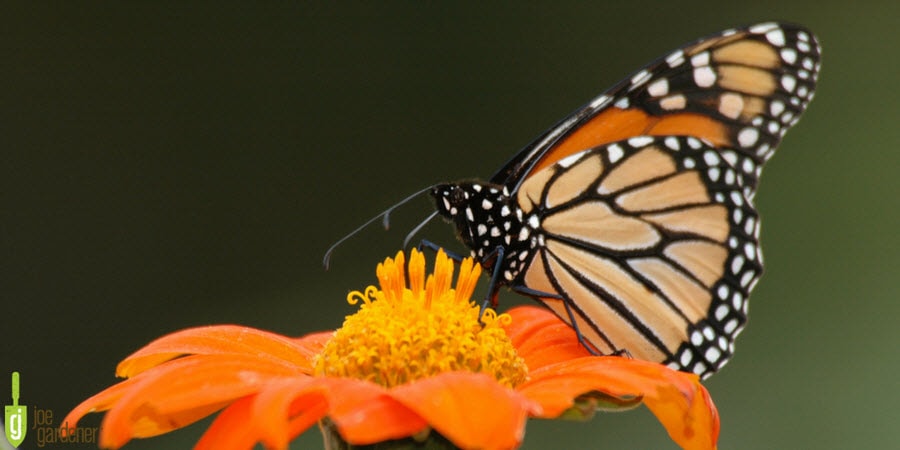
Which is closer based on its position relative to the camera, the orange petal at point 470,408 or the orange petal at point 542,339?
→ the orange petal at point 470,408

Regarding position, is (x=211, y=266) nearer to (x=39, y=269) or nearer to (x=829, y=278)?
(x=39, y=269)

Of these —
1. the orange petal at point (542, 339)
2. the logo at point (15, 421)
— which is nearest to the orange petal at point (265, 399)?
the logo at point (15, 421)

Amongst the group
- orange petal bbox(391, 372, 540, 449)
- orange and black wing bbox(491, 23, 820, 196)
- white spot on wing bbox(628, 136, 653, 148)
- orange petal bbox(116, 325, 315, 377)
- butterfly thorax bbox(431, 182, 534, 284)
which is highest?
orange and black wing bbox(491, 23, 820, 196)

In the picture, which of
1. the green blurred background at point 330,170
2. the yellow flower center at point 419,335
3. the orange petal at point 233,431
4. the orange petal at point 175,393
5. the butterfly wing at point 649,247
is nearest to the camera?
the orange petal at point 175,393

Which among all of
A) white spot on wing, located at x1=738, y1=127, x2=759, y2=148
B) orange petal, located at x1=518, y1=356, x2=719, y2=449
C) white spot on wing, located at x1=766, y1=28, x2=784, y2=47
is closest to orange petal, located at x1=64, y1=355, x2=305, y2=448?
orange petal, located at x1=518, y1=356, x2=719, y2=449

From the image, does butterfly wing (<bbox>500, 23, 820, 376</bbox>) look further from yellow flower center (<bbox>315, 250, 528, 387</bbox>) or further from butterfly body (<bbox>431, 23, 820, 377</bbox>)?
yellow flower center (<bbox>315, 250, 528, 387</bbox>)

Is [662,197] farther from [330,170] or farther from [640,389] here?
[330,170]

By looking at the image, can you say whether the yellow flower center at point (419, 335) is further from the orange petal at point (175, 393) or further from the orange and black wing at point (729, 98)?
the orange and black wing at point (729, 98)
